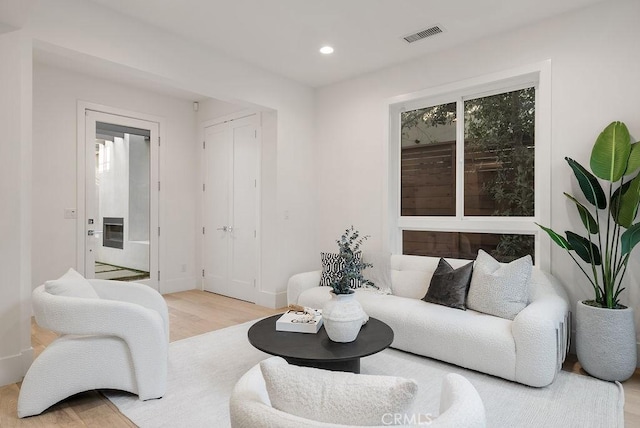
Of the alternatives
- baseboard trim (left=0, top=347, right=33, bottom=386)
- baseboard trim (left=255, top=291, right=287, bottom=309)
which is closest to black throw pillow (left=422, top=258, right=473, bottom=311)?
baseboard trim (left=255, top=291, right=287, bottom=309)

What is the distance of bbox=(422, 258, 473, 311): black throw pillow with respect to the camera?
3.18 metres

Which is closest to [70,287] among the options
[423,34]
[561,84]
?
[423,34]

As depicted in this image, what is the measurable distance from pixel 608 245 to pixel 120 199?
535cm

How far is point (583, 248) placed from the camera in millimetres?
2863

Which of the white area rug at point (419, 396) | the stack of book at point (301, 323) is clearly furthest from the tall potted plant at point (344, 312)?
the white area rug at point (419, 396)

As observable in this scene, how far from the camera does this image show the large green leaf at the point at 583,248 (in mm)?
2859

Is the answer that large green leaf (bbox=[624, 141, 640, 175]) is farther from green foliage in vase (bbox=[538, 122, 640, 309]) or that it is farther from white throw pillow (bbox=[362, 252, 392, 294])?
white throw pillow (bbox=[362, 252, 392, 294])

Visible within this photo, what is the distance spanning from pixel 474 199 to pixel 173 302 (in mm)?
3858

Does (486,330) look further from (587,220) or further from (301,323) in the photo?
(301,323)

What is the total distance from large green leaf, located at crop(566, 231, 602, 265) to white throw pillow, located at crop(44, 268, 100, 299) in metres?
3.47

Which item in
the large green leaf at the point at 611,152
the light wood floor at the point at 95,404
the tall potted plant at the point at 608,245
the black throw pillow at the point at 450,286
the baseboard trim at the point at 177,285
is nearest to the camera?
the light wood floor at the point at 95,404

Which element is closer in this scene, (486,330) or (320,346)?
(320,346)

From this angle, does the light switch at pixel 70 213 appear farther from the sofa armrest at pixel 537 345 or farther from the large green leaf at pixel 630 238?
the large green leaf at pixel 630 238

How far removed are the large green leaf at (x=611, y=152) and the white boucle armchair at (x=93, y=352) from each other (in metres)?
3.23
